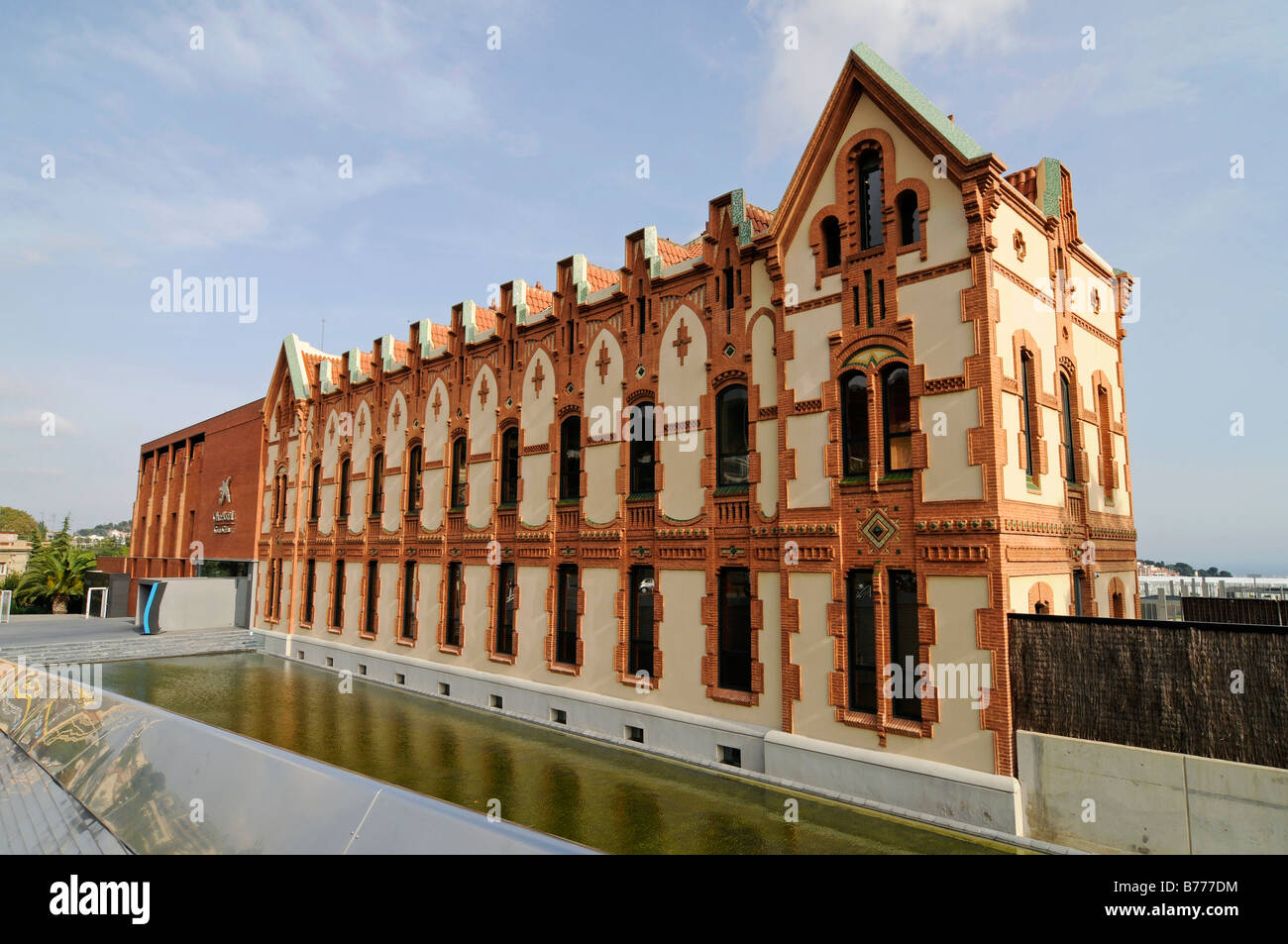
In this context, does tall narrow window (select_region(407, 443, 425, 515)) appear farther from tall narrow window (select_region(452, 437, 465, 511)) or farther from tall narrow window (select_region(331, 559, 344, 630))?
tall narrow window (select_region(331, 559, 344, 630))

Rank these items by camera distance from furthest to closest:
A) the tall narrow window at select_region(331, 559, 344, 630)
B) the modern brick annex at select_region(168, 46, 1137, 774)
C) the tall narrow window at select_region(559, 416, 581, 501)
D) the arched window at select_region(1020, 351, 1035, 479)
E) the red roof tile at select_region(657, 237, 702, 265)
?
the tall narrow window at select_region(331, 559, 344, 630)
the tall narrow window at select_region(559, 416, 581, 501)
the red roof tile at select_region(657, 237, 702, 265)
the arched window at select_region(1020, 351, 1035, 479)
the modern brick annex at select_region(168, 46, 1137, 774)

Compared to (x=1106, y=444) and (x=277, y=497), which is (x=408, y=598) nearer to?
(x=277, y=497)

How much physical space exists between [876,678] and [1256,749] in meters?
5.33

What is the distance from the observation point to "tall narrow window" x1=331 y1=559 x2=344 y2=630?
29.8m

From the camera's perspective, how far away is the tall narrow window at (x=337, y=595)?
2981 centimetres

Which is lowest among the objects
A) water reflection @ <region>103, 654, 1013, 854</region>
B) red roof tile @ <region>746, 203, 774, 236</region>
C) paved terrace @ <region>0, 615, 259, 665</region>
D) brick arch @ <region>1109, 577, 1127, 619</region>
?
water reflection @ <region>103, 654, 1013, 854</region>

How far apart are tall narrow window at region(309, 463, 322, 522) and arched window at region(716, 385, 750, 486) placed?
71.5 feet

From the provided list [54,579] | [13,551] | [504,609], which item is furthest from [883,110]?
[13,551]

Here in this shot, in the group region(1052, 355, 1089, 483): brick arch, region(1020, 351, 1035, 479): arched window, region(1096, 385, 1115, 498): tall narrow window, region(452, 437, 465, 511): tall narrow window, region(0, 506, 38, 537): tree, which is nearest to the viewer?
region(1020, 351, 1035, 479): arched window

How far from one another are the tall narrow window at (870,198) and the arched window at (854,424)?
8.92 ft

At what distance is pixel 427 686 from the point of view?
24141mm

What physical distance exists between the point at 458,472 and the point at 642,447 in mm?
8929

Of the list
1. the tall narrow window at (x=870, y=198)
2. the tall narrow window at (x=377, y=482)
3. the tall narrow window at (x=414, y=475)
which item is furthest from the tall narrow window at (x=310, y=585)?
the tall narrow window at (x=870, y=198)

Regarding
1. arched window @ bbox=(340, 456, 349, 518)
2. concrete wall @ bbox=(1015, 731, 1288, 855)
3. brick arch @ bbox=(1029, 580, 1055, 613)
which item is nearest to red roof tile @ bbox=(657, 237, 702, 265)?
brick arch @ bbox=(1029, 580, 1055, 613)
